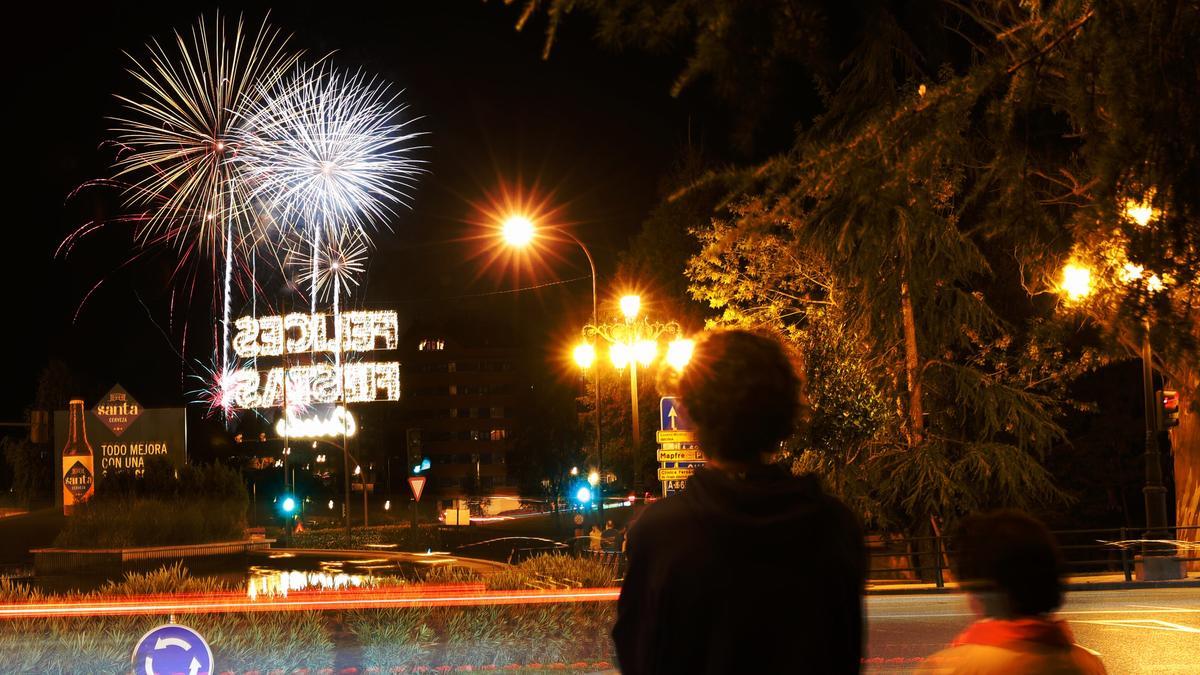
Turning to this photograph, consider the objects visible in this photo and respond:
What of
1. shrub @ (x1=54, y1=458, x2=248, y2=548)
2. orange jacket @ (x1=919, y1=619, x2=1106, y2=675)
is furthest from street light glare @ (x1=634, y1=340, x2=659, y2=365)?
orange jacket @ (x1=919, y1=619, x2=1106, y2=675)

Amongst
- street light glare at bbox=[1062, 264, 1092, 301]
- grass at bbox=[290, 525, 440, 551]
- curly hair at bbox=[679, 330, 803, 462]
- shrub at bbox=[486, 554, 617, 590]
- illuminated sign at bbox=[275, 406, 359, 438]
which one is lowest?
grass at bbox=[290, 525, 440, 551]

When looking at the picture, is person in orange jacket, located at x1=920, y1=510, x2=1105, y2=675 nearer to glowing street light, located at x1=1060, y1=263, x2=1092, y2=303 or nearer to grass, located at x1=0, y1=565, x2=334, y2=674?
glowing street light, located at x1=1060, y1=263, x2=1092, y2=303

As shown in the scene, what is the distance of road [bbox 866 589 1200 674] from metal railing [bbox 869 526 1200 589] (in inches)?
62.3

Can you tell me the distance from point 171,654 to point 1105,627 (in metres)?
11.8

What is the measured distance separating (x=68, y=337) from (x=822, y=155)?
8400cm

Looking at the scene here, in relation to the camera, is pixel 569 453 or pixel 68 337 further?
pixel 569 453

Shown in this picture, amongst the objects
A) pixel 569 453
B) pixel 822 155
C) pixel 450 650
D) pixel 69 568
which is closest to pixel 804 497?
pixel 822 155

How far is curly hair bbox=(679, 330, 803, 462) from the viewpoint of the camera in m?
2.64

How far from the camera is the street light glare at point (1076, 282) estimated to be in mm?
4670

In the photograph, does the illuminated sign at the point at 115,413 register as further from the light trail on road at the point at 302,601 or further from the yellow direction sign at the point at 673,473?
the light trail on road at the point at 302,601

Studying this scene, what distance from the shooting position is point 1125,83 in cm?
426

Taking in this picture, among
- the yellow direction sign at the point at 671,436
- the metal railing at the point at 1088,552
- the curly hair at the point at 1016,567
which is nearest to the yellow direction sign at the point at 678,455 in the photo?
the yellow direction sign at the point at 671,436

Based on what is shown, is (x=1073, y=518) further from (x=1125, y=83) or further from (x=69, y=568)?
(x=1125, y=83)

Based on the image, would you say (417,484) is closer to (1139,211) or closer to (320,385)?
(320,385)
